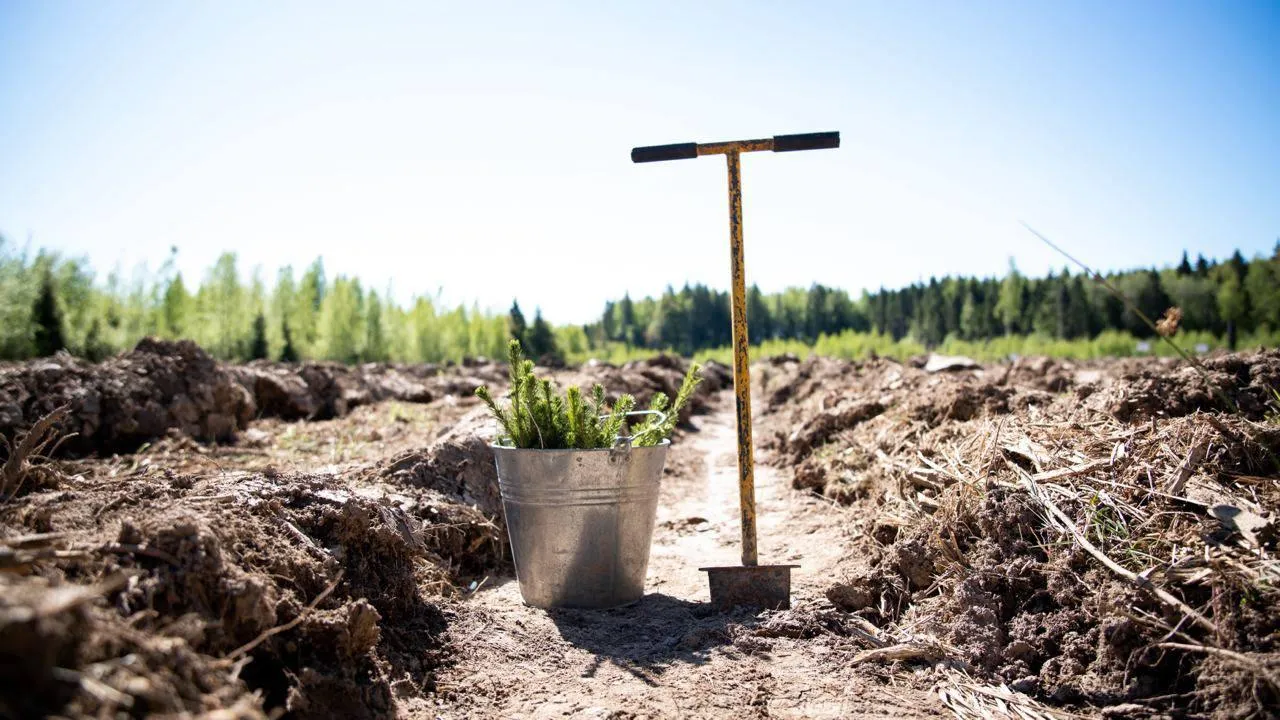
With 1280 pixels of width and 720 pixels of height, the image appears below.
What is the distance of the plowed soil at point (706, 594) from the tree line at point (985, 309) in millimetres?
12693

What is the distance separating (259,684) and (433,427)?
6.79 metres

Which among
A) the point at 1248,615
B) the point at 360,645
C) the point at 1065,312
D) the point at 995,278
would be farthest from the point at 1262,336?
the point at 360,645

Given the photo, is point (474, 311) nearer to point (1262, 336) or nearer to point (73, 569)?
point (1262, 336)

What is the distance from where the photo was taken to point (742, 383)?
3.80 m

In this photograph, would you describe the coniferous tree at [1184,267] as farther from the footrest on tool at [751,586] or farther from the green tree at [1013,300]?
the footrest on tool at [751,586]

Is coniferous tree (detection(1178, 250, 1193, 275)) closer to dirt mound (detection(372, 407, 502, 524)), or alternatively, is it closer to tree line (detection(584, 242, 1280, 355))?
tree line (detection(584, 242, 1280, 355))

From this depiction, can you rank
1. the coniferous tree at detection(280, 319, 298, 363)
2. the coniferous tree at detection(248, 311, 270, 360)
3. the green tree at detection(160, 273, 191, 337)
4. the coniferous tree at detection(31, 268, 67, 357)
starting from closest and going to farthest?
the coniferous tree at detection(31, 268, 67, 357)
the green tree at detection(160, 273, 191, 337)
the coniferous tree at detection(248, 311, 270, 360)
the coniferous tree at detection(280, 319, 298, 363)

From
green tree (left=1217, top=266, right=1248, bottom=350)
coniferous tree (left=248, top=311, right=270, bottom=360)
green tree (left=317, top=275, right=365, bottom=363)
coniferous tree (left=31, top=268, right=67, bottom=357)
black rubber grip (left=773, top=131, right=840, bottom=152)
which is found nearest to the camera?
black rubber grip (left=773, top=131, right=840, bottom=152)

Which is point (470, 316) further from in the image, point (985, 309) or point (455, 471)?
point (455, 471)

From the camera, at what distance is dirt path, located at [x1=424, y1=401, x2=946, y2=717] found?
278cm

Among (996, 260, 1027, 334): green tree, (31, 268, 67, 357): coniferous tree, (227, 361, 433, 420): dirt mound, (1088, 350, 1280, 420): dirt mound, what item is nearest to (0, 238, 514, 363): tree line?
(31, 268, 67, 357): coniferous tree

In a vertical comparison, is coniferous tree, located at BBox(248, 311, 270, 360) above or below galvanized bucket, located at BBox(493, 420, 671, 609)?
above

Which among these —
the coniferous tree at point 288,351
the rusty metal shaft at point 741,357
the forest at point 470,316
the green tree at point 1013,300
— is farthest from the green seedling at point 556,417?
the green tree at point 1013,300

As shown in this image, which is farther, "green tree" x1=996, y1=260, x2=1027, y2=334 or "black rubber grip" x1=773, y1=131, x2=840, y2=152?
"green tree" x1=996, y1=260, x2=1027, y2=334
